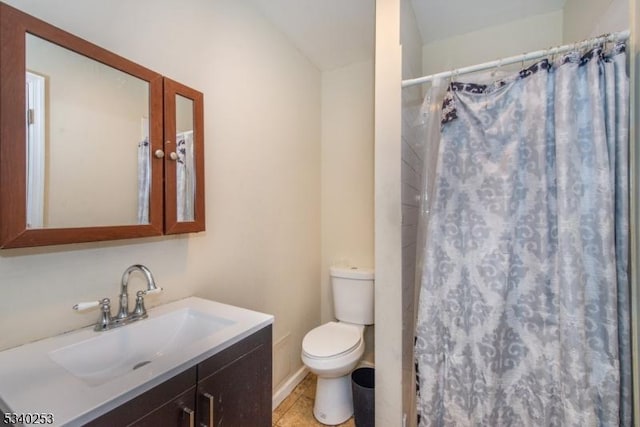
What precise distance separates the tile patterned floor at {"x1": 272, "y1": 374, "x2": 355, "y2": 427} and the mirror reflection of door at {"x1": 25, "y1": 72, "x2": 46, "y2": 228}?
1.65m

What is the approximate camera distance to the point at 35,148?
88 cm

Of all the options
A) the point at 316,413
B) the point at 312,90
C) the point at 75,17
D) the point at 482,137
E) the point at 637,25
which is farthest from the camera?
the point at 312,90

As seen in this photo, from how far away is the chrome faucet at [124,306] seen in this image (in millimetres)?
1011

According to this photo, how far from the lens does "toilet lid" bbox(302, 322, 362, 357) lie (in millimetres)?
1699

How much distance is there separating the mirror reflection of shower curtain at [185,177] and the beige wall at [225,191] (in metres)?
0.13

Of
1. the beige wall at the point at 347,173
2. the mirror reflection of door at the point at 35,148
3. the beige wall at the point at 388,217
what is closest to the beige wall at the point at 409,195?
the beige wall at the point at 388,217

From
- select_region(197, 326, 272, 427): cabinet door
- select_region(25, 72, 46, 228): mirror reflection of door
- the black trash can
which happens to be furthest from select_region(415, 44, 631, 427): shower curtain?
select_region(25, 72, 46, 228): mirror reflection of door

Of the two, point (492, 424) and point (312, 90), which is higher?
point (312, 90)

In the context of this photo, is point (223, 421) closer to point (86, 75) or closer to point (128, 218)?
point (128, 218)

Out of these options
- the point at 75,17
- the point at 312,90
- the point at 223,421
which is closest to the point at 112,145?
the point at 75,17

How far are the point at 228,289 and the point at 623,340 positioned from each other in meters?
1.64

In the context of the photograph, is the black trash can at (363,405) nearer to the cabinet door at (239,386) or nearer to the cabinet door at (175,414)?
the cabinet door at (239,386)

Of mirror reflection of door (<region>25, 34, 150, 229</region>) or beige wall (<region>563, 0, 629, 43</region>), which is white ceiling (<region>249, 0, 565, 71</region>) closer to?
beige wall (<region>563, 0, 629, 43</region>)

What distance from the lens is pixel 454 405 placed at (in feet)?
4.12
